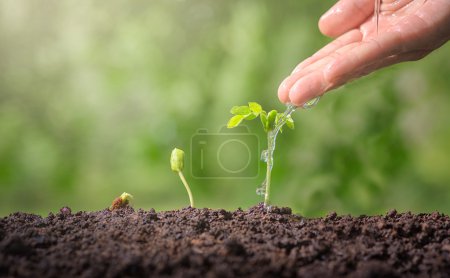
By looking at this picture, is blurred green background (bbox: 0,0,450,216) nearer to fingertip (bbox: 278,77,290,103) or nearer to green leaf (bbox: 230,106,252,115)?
fingertip (bbox: 278,77,290,103)

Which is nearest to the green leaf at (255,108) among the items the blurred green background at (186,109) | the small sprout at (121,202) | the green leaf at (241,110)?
the green leaf at (241,110)

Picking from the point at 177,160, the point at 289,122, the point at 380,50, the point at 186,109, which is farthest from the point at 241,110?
the point at 186,109

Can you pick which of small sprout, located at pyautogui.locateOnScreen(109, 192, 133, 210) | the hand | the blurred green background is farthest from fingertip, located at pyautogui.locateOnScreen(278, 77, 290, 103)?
the blurred green background

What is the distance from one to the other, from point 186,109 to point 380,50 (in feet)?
3.47

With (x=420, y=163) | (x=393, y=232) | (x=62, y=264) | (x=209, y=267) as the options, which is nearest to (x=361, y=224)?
(x=393, y=232)

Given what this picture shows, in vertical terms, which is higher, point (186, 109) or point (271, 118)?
point (186, 109)

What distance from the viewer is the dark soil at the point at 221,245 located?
838mm

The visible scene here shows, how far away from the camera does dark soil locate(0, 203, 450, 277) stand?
2.75 ft

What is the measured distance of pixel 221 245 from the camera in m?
0.99

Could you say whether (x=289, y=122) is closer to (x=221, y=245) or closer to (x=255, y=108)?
(x=255, y=108)

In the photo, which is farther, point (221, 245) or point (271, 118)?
point (271, 118)

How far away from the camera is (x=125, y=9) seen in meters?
2.15

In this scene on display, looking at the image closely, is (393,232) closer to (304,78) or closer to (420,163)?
(304,78)

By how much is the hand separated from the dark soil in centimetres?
36
